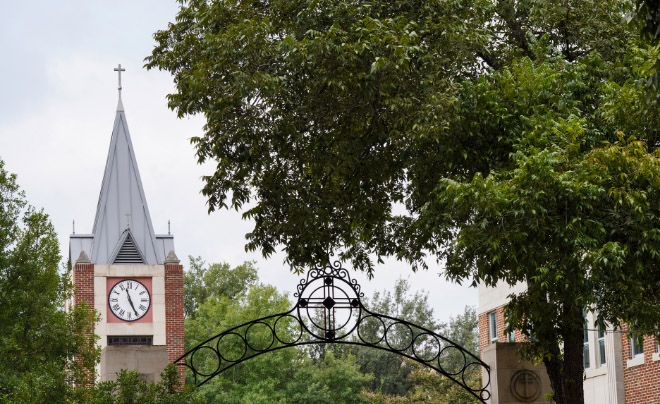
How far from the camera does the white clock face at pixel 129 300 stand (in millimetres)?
40125

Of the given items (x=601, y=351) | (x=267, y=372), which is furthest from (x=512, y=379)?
(x=267, y=372)

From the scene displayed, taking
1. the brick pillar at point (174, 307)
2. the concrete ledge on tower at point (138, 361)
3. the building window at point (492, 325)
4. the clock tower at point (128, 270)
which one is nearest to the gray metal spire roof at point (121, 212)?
the clock tower at point (128, 270)

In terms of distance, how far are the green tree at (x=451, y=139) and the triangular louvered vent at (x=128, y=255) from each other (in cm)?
2525

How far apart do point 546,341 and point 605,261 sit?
7.18 feet

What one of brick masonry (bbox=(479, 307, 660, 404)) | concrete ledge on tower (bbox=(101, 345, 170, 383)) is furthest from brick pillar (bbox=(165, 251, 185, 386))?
concrete ledge on tower (bbox=(101, 345, 170, 383))

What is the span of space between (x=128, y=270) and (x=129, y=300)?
1308mm

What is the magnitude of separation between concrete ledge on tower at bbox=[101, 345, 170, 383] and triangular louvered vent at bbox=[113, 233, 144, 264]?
92.7 ft

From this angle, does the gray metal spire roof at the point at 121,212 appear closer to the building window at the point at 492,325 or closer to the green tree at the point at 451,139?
the building window at the point at 492,325

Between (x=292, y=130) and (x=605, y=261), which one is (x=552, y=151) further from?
(x=292, y=130)

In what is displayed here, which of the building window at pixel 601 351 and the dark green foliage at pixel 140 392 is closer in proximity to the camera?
the dark green foliage at pixel 140 392

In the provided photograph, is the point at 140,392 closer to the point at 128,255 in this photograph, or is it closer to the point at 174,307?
the point at 174,307

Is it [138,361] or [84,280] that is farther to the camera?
[84,280]

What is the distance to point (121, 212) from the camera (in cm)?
4469

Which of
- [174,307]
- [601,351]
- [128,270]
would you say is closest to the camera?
[601,351]
